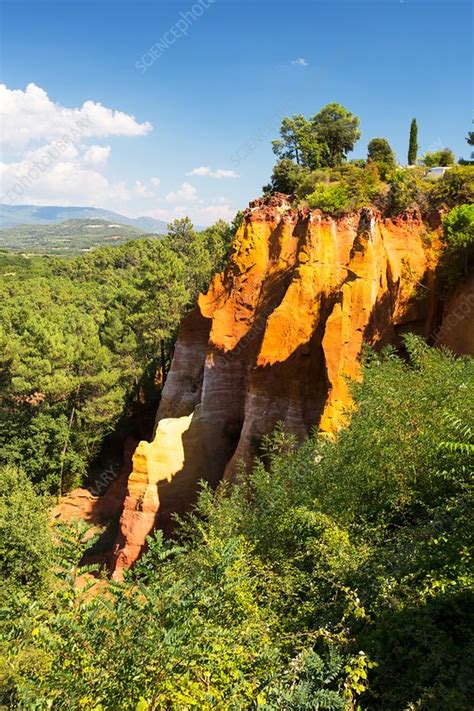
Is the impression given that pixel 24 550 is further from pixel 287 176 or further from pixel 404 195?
pixel 287 176

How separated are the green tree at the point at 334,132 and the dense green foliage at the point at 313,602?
30.6 metres

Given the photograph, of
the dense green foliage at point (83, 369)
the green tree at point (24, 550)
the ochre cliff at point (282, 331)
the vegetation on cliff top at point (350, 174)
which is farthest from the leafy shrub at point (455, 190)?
the green tree at point (24, 550)

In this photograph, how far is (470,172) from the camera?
19.0 meters

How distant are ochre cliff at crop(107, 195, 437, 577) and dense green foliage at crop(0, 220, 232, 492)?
10.2 meters

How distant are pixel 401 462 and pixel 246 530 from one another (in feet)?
10.7

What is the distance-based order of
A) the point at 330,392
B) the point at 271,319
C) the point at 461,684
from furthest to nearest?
the point at 271,319
the point at 330,392
the point at 461,684

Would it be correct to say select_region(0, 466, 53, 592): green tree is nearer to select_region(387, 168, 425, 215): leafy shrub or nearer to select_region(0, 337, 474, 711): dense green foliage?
select_region(0, 337, 474, 711): dense green foliage

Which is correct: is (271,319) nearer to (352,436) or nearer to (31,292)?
(352,436)

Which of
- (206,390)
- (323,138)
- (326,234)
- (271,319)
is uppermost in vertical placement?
(323,138)

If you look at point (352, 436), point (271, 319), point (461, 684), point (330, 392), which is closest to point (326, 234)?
point (271, 319)

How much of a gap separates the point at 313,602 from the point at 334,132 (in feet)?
120

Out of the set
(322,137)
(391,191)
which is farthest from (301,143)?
(391,191)

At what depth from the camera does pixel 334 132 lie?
3606 cm

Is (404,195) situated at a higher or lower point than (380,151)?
lower
